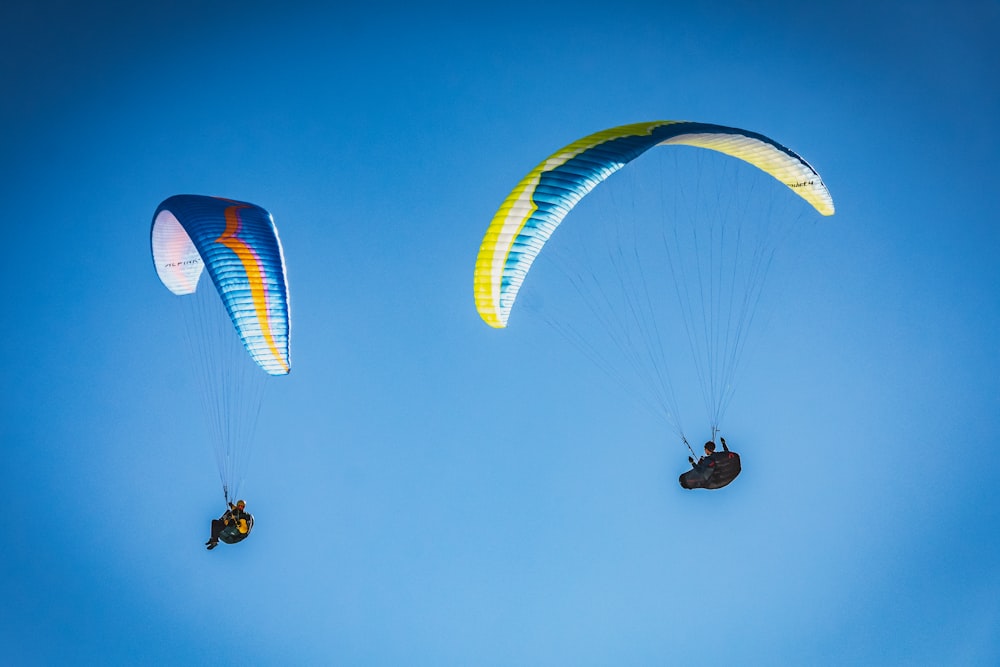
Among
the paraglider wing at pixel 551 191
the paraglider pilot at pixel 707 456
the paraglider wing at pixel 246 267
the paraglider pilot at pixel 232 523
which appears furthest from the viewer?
the paraglider pilot at pixel 232 523

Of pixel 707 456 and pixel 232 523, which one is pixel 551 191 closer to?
pixel 707 456

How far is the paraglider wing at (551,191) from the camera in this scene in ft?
34.6

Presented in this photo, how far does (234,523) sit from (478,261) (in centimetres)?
567

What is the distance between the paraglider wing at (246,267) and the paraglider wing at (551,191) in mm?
2632

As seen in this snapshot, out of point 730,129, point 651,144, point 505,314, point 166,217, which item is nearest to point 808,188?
point 730,129

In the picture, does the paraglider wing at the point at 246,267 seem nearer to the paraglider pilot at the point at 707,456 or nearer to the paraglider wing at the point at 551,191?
the paraglider wing at the point at 551,191

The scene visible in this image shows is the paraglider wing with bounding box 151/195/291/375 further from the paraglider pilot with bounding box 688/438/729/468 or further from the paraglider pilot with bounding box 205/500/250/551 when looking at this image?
the paraglider pilot with bounding box 688/438/729/468

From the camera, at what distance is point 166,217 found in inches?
489

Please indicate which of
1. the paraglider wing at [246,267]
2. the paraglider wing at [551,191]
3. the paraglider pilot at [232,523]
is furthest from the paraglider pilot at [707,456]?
the paraglider pilot at [232,523]

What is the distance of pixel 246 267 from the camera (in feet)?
36.4

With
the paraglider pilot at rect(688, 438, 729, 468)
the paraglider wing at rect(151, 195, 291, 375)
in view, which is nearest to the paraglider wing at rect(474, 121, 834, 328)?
the paraglider wing at rect(151, 195, 291, 375)

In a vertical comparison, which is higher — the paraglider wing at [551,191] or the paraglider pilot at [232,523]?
the paraglider wing at [551,191]

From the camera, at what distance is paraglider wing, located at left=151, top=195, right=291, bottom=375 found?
11.0 metres

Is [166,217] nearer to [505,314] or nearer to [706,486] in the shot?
[505,314]
